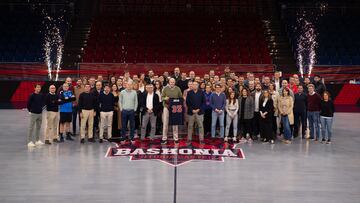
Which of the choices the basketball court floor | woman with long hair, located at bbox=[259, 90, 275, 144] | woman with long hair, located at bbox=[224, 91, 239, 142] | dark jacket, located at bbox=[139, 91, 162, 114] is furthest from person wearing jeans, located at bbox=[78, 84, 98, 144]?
woman with long hair, located at bbox=[259, 90, 275, 144]

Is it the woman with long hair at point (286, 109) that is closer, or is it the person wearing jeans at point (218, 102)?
the person wearing jeans at point (218, 102)

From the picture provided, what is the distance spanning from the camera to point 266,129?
11.0 metres

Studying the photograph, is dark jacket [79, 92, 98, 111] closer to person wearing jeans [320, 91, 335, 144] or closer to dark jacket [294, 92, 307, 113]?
dark jacket [294, 92, 307, 113]

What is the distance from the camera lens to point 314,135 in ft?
39.0

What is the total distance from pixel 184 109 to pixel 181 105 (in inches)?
15.6

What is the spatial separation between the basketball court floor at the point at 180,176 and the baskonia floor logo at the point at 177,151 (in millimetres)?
247

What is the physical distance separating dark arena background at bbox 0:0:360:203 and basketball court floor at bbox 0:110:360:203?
0.9 inches

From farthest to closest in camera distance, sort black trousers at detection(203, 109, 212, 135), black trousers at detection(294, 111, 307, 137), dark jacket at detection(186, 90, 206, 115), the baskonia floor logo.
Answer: black trousers at detection(203, 109, 212, 135), black trousers at detection(294, 111, 307, 137), dark jacket at detection(186, 90, 206, 115), the baskonia floor logo

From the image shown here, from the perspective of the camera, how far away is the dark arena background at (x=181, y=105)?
23.7 ft

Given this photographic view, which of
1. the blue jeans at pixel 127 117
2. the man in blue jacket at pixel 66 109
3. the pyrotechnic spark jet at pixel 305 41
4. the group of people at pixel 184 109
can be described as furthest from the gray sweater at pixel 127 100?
→ the pyrotechnic spark jet at pixel 305 41

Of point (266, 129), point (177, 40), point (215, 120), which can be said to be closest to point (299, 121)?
point (266, 129)

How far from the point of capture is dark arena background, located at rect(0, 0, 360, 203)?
723cm

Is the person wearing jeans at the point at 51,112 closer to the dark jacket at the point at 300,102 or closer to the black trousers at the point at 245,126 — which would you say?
the black trousers at the point at 245,126

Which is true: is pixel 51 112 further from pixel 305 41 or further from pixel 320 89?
pixel 305 41
